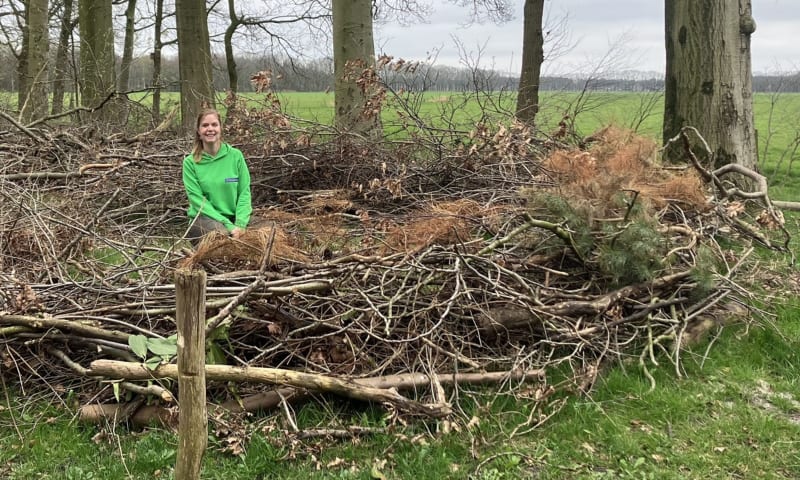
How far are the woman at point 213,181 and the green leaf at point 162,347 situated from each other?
2.30 m

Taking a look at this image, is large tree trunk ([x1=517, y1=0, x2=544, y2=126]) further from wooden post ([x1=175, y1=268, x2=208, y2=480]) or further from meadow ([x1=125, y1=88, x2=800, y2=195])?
wooden post ([x1=175, y1=268, x2=208, y2=480])

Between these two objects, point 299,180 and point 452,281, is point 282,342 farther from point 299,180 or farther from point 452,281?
point 299,180

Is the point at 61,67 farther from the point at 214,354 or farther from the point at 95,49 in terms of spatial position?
the point at 214,354

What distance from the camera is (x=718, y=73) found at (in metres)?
5.84

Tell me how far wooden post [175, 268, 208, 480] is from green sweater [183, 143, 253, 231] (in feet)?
10.3

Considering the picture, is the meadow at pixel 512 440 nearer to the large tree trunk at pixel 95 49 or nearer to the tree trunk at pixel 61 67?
the tree trunk at pixel 61 67

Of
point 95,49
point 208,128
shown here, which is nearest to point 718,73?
point 208,128

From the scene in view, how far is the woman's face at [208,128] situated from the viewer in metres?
4.96

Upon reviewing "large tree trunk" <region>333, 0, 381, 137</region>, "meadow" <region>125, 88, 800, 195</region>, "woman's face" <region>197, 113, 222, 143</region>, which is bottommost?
"woman's face" <region>197, 113, 222, 143</region>

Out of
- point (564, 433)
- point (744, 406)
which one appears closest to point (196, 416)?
point (564, 433)

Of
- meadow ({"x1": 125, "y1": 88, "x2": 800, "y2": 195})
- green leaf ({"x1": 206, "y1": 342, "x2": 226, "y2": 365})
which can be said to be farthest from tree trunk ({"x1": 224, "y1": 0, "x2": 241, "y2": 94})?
green leaf ({"x1": 206, "y1": 342, "x2": 226, "y2": 365})

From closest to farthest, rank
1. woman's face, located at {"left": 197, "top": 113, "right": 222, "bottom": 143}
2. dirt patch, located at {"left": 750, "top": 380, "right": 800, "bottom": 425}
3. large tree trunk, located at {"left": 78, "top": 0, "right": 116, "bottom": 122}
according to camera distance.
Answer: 1. dirt patch, located at {"left": 750, "top": 380, "right": 800, "bottom": 425}
2. woman's face, located at {"left": 197, "top": 113, "right": 222, "bottom": 143}
3. large tree trunk, located at {"left": 78, "top": 0, "right": 116, "bottom": 122}

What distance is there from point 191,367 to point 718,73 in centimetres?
592

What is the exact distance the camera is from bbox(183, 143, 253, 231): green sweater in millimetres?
4977
